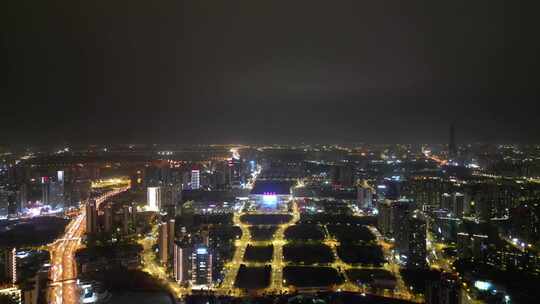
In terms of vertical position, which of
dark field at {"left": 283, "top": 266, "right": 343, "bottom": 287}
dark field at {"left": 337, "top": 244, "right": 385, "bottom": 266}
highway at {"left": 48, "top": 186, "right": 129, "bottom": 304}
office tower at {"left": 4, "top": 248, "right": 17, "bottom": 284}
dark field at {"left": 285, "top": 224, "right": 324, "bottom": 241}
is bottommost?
dark field at {"left": 283, "top": 266, "right": 343, "bottom": 287}

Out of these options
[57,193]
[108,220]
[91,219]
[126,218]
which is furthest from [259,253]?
[57,193]

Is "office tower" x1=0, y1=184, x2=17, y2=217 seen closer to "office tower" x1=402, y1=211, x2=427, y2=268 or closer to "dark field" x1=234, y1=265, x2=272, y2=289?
"dark field" x1=234, y1=265, x2=272, y2=289

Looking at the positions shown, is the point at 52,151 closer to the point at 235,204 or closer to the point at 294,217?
the point at 235,204

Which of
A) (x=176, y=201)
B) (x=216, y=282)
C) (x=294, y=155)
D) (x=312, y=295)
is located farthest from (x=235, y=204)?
(x=294, y=155)

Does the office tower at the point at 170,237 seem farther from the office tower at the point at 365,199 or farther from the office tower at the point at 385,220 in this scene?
the office tower at the point at 365,199

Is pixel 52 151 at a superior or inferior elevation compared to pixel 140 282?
superior

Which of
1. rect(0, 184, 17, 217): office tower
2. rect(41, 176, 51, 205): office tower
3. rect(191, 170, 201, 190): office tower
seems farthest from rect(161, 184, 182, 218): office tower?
rect(0, 184, 17, 217): office tower
